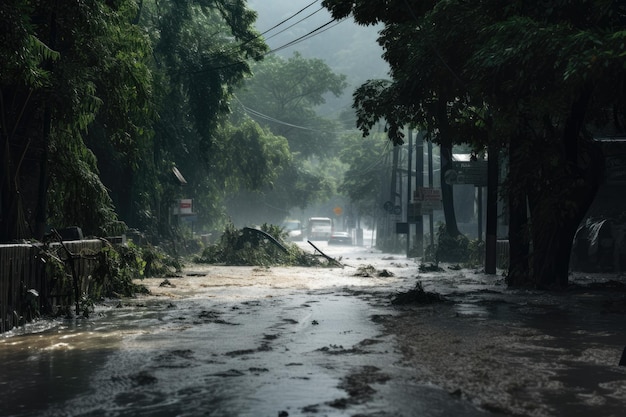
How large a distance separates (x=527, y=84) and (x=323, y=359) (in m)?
9.34

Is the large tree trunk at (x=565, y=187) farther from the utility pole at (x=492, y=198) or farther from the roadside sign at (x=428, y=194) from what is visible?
the roadside sign at (x=428, y=194)

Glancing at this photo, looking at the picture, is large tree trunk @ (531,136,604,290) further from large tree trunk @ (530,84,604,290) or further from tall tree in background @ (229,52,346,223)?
tall tree in background @ (229,52,346,223)

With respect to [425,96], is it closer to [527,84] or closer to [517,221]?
[517,221]

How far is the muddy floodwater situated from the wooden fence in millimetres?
400

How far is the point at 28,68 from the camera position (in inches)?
574

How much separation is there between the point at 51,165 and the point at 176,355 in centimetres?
970

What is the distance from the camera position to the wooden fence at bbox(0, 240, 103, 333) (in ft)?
45.5

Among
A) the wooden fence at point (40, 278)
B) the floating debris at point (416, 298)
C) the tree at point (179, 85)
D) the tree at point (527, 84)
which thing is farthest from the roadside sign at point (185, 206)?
the wooden fence at point (40, 278)

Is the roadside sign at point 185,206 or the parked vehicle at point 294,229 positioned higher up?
the parked vehicle at point 294,229

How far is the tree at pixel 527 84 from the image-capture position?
54.5 ft

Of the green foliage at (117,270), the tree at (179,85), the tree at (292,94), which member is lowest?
the green foliage at (117,270)

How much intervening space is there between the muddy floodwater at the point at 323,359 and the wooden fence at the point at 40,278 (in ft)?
1.31

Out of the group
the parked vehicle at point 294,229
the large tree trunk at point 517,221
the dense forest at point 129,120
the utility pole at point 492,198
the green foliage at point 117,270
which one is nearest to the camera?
the green foliage at point 117,270

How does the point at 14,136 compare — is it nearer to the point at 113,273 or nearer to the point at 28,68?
the point at 113,273
